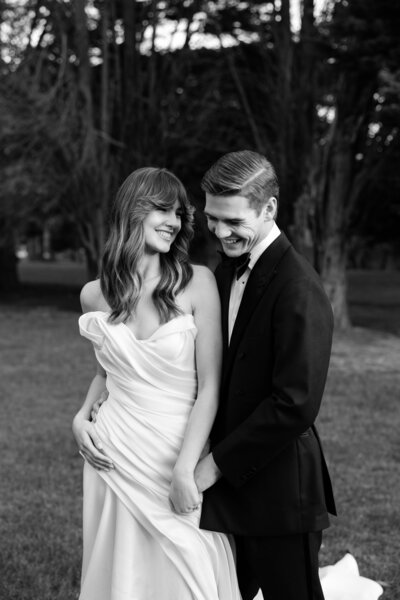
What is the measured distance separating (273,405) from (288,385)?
0.08 m

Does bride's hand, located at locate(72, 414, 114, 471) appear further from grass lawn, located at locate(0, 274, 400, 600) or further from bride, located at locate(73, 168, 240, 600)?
grass lawn, located at locate(0, 274, 400, 600)

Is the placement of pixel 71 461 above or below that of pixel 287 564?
below

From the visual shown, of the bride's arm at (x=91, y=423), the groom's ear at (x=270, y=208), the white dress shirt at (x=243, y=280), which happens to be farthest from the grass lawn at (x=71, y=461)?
the groom's ear at (x=270, y=208)

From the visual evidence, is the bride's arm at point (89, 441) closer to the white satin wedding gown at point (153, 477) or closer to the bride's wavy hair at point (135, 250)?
the white satin wedding gown at point (153, 477)

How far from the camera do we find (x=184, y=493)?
8.65 ft

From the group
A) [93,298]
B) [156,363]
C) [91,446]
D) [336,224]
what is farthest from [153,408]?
[336,224]

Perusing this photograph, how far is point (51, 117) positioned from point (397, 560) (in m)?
13.6

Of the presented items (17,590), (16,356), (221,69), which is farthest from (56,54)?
(17,590)

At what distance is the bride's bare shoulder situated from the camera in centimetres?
300

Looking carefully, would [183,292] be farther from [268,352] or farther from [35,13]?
[35,13]

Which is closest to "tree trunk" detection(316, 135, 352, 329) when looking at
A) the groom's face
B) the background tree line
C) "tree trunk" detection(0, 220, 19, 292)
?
the background tree line

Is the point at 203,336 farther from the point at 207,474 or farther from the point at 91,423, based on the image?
the point at 91,423

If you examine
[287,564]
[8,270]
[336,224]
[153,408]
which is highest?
[153,408]

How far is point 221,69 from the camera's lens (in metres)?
17.6
